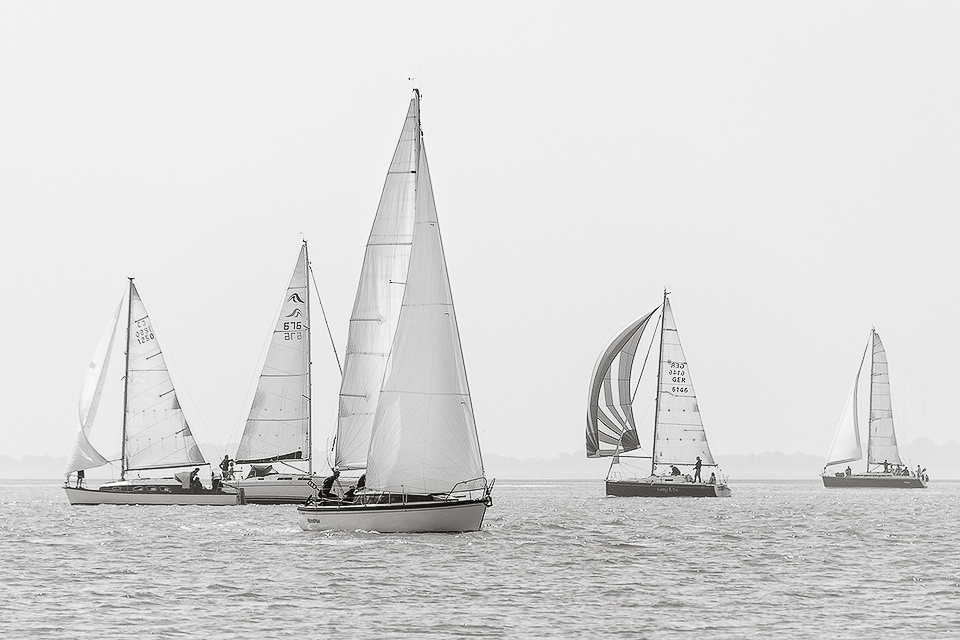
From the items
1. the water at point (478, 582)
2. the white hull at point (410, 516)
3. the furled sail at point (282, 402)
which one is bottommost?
the water at point (478, 582)

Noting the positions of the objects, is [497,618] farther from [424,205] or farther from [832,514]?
[832,514]

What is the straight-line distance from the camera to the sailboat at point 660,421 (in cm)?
8212

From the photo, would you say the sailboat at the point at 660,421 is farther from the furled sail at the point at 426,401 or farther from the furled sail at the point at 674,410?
the furled sail at the point at 426,401

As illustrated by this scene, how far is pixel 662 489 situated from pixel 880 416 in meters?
38.9

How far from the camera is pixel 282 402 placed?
224 ft

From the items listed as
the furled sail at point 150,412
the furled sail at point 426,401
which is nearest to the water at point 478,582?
the furled sail at point 426,401

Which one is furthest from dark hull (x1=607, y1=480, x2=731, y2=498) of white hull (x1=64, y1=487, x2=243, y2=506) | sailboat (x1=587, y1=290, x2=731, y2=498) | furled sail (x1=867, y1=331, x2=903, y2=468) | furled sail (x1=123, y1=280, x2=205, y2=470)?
furled sail (x1=867, y1=331, x2=903, y2=468)

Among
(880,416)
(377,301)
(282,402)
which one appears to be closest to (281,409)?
(282,402)

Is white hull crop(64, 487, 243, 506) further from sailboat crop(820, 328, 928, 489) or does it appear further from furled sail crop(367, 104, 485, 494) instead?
sailboat crop(820, 328, 928, 489)

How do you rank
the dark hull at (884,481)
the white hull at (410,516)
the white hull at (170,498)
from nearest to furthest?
the white hull at (410,516) → the white hull at (170,498) → the dark hull at (884,481)

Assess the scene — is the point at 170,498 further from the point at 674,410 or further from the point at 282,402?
the point at 674,410

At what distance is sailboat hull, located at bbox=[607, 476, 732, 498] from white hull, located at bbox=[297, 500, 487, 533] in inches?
1640

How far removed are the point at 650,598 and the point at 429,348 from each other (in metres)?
12.2

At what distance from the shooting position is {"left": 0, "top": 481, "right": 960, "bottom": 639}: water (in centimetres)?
2684
